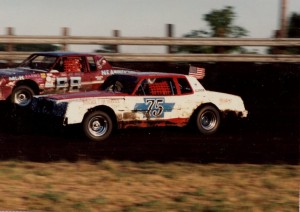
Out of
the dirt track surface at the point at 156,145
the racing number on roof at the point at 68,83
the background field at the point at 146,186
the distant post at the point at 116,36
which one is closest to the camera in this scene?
the background field at the point at 146,186

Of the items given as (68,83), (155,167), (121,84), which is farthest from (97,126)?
(68,83)

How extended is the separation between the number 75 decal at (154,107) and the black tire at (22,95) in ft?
12.0

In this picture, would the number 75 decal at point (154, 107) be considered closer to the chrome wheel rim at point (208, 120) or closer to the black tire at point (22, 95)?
the chrome wheel rim at point (208, 120)

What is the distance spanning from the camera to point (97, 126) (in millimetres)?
10586

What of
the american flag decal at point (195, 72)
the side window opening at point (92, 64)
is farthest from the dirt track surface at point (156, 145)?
the side window opening at point (92, 64)

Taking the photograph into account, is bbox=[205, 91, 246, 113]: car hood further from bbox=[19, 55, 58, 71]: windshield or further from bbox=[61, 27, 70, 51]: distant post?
bbox=[61, 27, 70, 51]: distant post

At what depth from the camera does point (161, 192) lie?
6.68m

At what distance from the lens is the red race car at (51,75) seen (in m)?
13.3

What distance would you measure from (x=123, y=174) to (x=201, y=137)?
378cm

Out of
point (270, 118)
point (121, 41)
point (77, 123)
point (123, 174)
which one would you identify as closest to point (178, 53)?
point (121, 41)

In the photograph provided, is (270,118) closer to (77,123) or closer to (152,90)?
(152,90)

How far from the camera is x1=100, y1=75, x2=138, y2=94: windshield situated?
11.0 metres

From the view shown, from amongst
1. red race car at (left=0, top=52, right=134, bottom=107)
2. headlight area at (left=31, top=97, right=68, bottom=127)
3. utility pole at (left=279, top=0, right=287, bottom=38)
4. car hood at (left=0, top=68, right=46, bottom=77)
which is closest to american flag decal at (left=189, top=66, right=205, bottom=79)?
red race car at (left=0, top=52, right=134, bottom=107)

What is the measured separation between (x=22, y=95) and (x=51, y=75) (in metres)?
0.80
